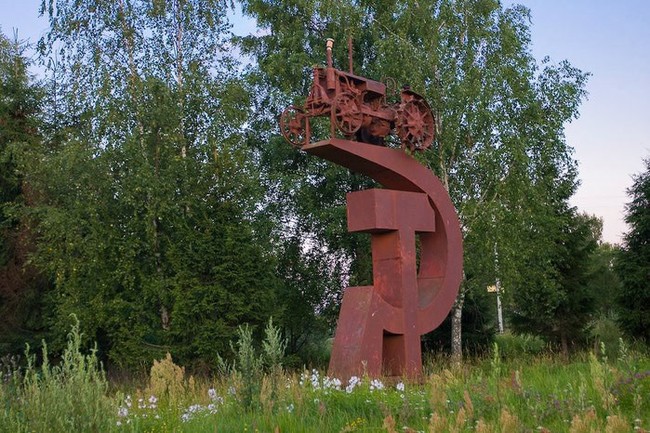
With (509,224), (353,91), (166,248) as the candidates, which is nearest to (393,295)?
(353,91)

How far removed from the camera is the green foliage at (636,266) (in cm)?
1839

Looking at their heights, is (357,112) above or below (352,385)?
above

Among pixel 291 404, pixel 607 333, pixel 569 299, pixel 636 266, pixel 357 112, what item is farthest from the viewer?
pixel 607 333

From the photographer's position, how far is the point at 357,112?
9.76m

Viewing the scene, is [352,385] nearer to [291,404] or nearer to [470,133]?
[291,404]

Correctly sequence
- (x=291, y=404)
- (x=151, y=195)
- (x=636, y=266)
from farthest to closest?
(x=636, y=266), (x=151, y=195), (x=291, y=404)

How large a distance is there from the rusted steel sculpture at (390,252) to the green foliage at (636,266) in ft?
31.4

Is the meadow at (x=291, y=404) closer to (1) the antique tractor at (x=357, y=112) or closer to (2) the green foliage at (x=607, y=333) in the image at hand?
(1) the antique tractor at (x=357, y=112)

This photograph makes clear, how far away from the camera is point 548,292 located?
1888 cm

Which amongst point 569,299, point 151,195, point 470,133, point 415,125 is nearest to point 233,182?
point 151,195

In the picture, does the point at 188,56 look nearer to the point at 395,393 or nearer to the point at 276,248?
the point at 276,248

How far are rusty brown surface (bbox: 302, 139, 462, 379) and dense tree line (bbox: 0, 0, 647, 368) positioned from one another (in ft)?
19.1

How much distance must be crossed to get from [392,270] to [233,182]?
26.6 feet

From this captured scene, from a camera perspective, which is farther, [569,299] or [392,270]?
[569,299]
